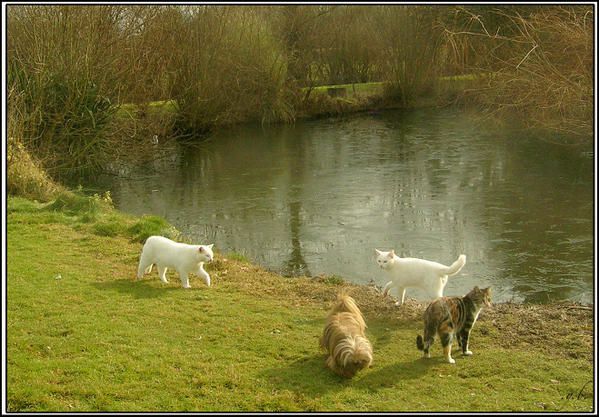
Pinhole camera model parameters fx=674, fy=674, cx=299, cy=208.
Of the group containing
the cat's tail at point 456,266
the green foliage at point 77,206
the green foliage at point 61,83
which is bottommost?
the green foliage at point 77,206

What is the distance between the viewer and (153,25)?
28.6 meters

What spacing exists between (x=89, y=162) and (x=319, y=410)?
17517 mm

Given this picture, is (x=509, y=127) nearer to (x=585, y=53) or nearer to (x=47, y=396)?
(x=585, y=53)

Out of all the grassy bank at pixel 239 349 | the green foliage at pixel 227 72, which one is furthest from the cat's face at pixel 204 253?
the green foliage at pixel 227 72

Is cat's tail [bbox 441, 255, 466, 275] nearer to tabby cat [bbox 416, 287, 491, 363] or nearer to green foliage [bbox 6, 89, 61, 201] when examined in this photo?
tabby cat [bbox 416, 287, 491, 363]

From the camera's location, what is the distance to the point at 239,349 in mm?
7801

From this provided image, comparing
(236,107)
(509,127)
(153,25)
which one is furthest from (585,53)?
(236,107)

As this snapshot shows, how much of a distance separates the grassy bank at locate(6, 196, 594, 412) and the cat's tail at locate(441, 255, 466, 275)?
0.75 meters

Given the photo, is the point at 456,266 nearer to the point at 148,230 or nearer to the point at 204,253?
the point at 204,253

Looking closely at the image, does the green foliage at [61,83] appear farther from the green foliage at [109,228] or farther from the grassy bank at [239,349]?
the grassy bank at [239,349]

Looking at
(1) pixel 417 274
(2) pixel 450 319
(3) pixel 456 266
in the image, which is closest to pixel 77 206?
(1) pixel 417 274

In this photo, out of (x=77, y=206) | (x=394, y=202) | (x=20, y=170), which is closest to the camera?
(x=77, y=206)

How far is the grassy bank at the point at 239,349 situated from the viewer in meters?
6.46

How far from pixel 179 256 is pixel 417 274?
138 inches
